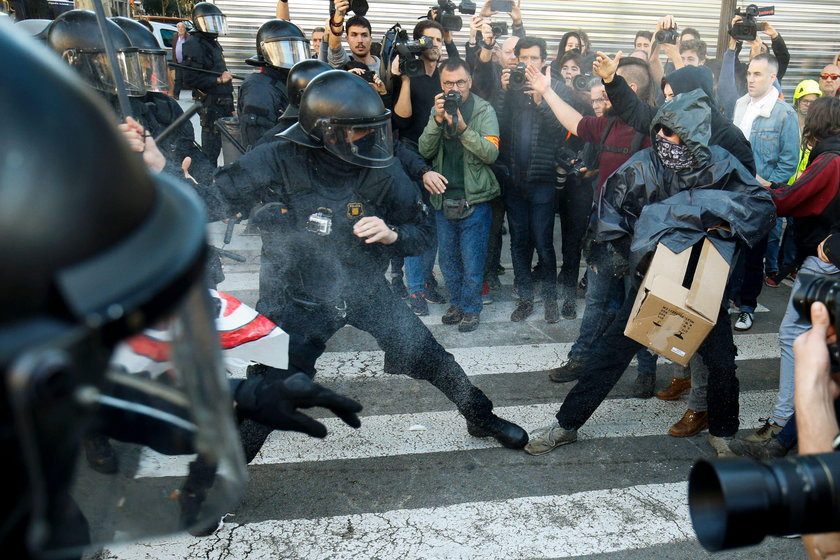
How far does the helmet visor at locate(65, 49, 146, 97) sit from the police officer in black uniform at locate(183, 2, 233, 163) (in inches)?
153

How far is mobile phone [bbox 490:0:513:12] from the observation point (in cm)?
716

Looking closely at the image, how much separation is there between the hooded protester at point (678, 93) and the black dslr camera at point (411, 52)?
6.17 ft

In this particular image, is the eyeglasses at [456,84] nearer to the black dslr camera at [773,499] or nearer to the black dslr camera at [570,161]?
the black dslr camera at [570,161]

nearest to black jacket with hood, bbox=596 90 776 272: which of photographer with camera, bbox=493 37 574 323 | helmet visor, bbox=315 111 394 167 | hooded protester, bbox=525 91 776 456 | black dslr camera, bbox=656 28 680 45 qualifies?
hooded protester, bbox=525 91 776 456

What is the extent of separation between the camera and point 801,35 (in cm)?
1085

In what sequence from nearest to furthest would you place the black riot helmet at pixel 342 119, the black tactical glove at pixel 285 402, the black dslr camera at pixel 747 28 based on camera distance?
the black tactical glove at pixel 285 402, the black riot helmet at pixel 342 119, the black dslr camera at pixel 747 28

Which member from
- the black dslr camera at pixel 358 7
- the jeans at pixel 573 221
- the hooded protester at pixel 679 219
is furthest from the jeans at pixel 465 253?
the black dslr camera at pixel 358 7

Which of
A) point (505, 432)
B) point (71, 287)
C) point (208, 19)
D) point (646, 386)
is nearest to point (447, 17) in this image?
point (208, 19)

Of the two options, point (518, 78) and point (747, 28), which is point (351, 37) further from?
point (747, 28)

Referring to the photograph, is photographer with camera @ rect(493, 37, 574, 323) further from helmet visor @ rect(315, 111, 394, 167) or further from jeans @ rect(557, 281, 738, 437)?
helmet visor @ rect(315, 111, 394, 167)

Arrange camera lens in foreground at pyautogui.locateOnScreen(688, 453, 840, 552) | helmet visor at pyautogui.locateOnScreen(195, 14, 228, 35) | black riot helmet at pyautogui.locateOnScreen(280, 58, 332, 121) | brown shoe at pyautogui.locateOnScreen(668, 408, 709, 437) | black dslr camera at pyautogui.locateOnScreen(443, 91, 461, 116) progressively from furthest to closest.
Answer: helmet visor at pyautogui.locateOnScreen(195, 14, 228, 35) < black dslr camera at pyautogui.locateOnScreen(443, 91, 461, 116) < black riot helmet at pyautogui.locateOnScreen(280, 58, 332, 121) < brown shoe at pyautogui.locateOnScreen(668, 408, 709, 437) < camera lens in foreground at pyautogui.locateOnScreen(688, 453, 840, 552)

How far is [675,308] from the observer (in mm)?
3189

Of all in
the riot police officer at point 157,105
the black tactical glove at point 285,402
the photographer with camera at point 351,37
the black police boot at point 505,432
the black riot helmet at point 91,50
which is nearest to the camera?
the black tactical glove at point 285,402

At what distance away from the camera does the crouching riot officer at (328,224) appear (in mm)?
3412
